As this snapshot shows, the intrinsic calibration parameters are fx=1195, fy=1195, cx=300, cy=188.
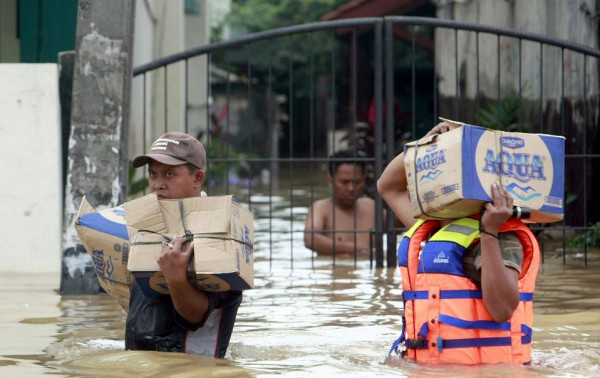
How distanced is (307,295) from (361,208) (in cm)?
281

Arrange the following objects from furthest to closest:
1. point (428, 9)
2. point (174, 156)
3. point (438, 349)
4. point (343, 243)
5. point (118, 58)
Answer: point (428, 9)
point (343, 243)
point (118, 58)
point (174, 156)
point (438, 349)

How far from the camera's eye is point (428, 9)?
2336 centimetres

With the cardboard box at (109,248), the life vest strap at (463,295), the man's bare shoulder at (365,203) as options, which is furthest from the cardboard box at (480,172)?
the man's bare shoulder at (365,203)

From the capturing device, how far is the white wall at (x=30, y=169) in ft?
29.0

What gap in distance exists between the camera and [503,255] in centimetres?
462

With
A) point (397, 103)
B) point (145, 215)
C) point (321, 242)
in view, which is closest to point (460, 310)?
point (145, 215)

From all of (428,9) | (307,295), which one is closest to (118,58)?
(307,295)

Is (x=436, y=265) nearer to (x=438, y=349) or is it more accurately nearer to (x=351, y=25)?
(x=438, y=349)

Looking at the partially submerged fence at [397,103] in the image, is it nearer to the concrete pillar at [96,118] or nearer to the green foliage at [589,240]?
the green foliage at [589,240]

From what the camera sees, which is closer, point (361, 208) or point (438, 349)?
point (438, 349)

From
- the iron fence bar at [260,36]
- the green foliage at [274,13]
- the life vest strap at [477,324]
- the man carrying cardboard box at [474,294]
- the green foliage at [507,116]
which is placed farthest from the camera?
the green foliage at [274,13]

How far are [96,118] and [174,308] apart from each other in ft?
10.9

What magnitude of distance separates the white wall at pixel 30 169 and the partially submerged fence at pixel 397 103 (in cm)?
86

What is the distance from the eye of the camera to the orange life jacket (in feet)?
15.3
